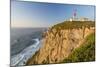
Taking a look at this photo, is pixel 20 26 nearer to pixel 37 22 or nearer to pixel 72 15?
pixel 37 22

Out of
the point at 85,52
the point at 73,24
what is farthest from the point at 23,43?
the point at 85,52

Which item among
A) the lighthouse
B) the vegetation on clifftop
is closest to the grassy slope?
the vegetation on clifftop

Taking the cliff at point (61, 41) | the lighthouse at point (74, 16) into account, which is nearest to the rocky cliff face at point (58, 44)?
the cliff at point (61, 41)

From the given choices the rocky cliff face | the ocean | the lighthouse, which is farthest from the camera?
the lighthouse

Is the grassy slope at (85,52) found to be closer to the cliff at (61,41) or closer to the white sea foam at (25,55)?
the cliff at (61,41)

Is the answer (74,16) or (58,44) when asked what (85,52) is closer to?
(58,44)

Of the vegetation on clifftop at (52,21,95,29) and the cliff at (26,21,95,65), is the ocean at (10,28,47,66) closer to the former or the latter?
the cliff at (26,21,95,65)
